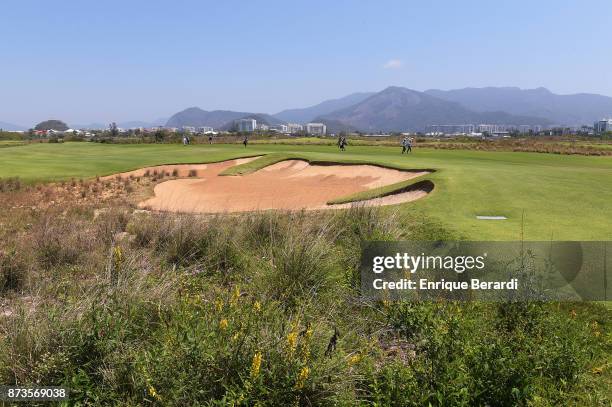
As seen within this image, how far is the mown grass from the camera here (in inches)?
178

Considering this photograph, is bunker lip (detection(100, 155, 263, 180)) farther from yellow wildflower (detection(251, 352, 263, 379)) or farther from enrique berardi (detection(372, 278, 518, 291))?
yellow wildflower (detection(251, 352, 263, 379))

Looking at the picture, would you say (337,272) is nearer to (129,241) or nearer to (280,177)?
(129,241)

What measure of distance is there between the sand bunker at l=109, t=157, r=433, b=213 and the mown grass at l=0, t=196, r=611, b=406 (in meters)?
10.5

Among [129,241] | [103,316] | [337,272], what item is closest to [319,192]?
[129,241]

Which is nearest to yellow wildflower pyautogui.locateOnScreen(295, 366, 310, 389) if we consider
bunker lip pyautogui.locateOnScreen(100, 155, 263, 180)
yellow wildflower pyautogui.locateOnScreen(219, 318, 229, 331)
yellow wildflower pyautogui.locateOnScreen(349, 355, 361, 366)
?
yellow wildflower pyautogui.locateOnScreen(349, 355, 361, 366)

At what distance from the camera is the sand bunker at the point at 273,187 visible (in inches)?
775

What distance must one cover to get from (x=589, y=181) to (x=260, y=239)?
15.5 m

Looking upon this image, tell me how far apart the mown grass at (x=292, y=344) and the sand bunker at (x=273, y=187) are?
10512 mm

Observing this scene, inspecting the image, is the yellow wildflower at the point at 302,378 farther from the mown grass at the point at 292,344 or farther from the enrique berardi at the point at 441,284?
the enrique berardi at the point at 441,284

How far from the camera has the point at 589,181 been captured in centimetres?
1856

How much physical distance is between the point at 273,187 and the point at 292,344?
68.5ft

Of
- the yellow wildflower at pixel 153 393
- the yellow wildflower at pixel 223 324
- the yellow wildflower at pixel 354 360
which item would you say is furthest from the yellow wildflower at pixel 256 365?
the yellow wildflower at pixel 354 360

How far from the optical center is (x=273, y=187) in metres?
25.2

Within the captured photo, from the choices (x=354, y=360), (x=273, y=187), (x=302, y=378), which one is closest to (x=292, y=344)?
(x=302, y=378)
